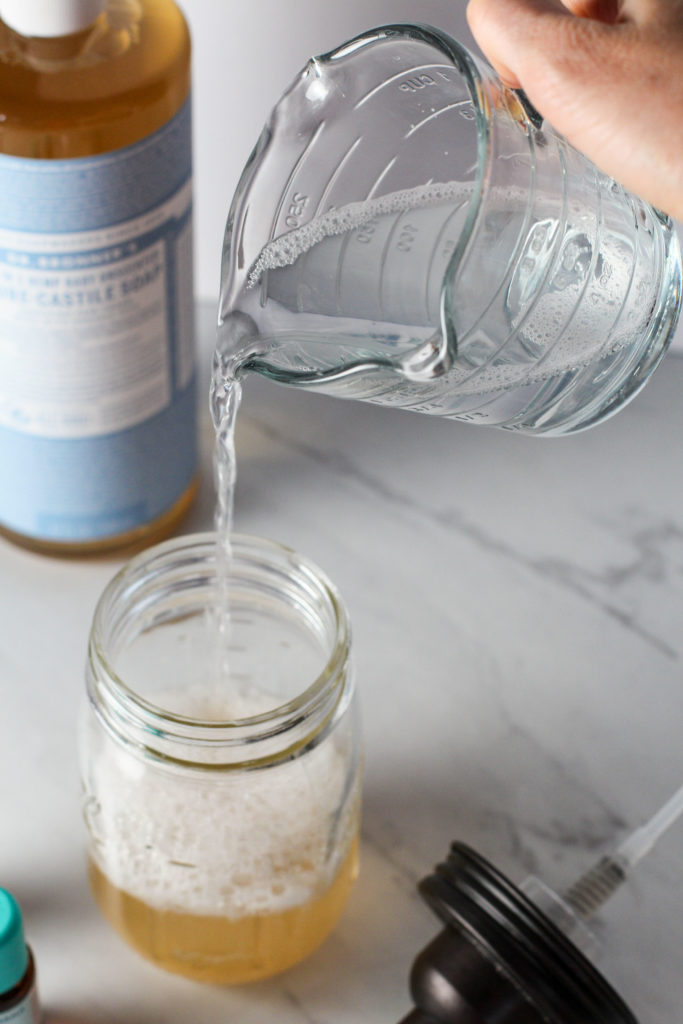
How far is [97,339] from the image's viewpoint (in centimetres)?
69

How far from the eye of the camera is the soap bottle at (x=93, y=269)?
628 mm

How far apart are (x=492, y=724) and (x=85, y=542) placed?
269 mm

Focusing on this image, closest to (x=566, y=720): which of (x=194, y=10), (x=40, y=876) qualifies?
(x=40, y=876)

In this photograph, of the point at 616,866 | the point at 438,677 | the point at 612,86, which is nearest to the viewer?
the point at 612,86

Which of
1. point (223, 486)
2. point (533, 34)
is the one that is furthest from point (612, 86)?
point (223, 486)

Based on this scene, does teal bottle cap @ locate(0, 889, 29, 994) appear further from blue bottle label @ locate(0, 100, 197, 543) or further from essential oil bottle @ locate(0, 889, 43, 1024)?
blue bottle label @ locate(0, 100, 197, 543)

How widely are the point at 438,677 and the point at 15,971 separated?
30cm

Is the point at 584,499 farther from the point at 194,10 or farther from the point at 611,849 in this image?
the point at 194,10

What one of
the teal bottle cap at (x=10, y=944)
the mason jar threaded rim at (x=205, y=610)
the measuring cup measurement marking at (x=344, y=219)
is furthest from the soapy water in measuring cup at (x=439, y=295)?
the teal bottle cap at (x=10, y=944)

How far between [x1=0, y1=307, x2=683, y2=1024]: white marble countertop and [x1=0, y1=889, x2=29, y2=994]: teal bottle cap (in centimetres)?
9

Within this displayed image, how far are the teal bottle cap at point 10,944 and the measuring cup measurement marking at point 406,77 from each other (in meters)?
0.37

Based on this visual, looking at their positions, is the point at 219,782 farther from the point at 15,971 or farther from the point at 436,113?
the point at 436,113

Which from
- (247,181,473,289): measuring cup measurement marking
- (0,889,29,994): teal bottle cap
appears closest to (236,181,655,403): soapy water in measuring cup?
(247,181,473,289): measuring cup measurement marking

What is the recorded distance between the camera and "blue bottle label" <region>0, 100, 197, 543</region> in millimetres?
645
